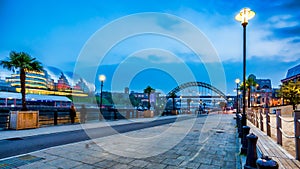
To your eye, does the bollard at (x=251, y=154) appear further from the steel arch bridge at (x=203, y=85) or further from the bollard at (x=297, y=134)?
the steel arch bridge at (x=203, y=85)

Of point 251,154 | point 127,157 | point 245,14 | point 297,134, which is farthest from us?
point 245,14

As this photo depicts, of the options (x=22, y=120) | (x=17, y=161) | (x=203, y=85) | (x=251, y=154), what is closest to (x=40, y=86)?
(x=203, y=85)

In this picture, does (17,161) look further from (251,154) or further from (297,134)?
(297,134)

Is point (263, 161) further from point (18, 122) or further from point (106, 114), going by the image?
point (106, 114)

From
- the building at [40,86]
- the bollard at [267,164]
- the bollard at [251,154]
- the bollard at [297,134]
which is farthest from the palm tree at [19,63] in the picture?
the building at [40,86]

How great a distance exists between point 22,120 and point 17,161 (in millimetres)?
7324

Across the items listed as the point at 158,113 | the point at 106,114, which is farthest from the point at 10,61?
the point at 158,113

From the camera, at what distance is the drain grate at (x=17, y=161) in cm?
477

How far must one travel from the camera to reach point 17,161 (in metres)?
5.12

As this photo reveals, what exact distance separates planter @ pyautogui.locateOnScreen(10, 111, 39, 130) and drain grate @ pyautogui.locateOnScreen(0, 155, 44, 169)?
6765 millimetres

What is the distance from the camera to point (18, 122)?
36.3 feet

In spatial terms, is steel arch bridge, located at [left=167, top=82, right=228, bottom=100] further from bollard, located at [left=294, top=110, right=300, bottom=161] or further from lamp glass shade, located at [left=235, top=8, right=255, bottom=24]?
bollard, located at [left=294, top=110, right=300, bottom=161]

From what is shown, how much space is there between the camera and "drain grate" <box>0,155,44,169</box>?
4773 mm

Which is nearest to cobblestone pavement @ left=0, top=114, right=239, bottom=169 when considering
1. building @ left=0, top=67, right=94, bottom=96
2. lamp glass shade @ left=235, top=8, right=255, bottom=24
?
lamp glass shade @ left=235, top=8, right=255, bottom=24
